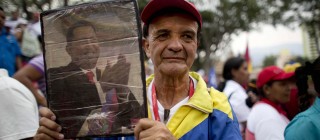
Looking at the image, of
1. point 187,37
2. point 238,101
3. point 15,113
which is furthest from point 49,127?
point 238,101

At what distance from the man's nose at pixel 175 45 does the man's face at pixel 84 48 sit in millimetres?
412

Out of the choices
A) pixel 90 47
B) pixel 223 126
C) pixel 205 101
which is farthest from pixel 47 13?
pixel 223 126

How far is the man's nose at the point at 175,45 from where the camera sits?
6.26ft

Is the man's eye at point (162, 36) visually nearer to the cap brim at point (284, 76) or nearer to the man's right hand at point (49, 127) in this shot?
the man's right hand at point (49, 127)

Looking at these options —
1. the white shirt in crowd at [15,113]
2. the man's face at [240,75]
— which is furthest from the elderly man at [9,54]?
the man's face at [240,75]

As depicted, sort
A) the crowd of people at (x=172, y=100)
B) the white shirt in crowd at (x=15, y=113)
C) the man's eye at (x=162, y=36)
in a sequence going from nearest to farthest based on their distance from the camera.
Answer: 1. the crowd of people at (x=172, y=100)
2. the man's eye at (x=162, y=36)
3. the white shirt in crowd at (x=15, y=113)

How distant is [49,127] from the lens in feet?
5.53

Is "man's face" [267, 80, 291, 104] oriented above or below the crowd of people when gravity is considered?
below

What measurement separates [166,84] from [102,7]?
647 mm

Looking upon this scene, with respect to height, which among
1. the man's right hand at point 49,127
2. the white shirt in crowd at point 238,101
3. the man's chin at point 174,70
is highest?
the man's chin at point 174,70

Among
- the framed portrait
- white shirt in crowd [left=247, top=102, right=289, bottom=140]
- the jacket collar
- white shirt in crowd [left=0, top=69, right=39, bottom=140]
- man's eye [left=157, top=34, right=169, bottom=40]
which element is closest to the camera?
the framed portrait

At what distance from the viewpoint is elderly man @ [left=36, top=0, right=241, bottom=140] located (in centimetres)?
184

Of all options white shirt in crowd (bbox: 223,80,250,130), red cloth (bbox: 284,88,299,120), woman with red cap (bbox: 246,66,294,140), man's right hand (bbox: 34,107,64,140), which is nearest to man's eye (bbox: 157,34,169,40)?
man's right hand (bbox: 34,107,64,140)

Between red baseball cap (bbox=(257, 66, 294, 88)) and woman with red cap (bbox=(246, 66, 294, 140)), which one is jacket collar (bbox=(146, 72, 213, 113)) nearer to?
woman with red cap (bbox=(246, 66, 294, 140))
